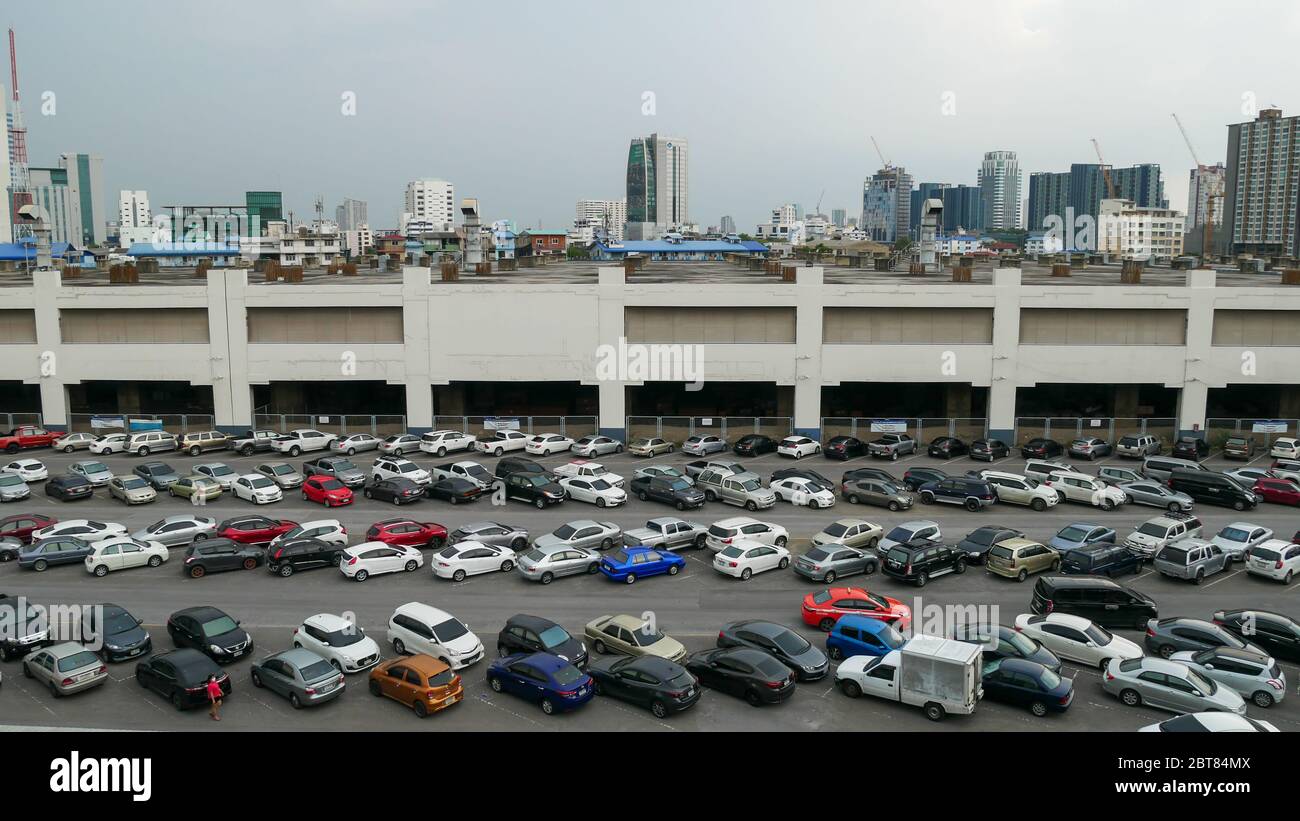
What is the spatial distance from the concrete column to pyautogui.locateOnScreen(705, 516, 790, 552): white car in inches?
692

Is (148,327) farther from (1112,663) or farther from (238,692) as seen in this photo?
(1112,663)

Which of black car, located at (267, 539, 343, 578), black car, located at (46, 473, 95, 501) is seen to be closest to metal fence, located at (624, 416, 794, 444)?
black car, located at (267, 539, 343, 578)

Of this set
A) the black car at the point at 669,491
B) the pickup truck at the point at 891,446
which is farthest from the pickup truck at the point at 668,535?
the pickup truck at the point at 891,446

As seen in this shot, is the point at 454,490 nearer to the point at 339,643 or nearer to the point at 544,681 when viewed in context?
the point at 339,643

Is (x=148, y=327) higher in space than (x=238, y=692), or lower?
higher

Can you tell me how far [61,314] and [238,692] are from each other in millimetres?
38097

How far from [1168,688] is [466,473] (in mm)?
25909

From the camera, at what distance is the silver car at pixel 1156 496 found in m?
35.9

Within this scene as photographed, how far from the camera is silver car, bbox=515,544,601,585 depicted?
28453 mm

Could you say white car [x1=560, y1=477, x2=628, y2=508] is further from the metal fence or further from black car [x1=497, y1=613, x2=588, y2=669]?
black car [x1=497, y1=613, x2=588, y2=669]
